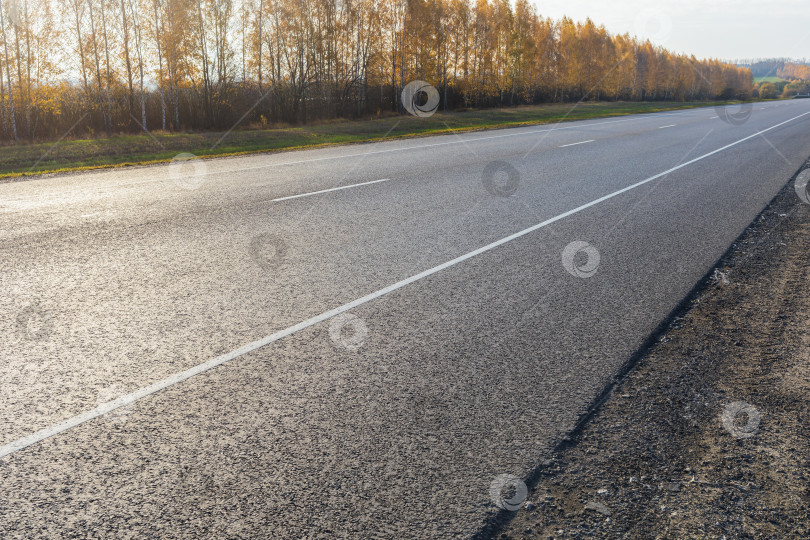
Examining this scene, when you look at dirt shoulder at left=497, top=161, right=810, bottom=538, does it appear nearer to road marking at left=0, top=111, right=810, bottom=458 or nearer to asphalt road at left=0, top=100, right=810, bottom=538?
asphalt road at left=0, top=100, right=810, bottom=538

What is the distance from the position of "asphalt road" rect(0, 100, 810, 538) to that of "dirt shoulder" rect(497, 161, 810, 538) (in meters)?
0.20

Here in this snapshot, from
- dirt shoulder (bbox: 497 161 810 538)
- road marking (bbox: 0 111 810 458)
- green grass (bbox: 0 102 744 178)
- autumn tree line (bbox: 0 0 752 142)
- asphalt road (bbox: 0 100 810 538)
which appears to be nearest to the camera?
dirt shoulder (bbox: 497 161 810 538)

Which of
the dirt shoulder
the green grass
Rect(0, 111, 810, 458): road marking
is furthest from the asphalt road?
the green grass

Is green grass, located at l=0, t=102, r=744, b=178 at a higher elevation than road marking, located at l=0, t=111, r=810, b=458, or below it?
higher

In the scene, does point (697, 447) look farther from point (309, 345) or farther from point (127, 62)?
point (127, 62)

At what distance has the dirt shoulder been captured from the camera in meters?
2.48

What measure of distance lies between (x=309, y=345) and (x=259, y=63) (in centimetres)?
3963

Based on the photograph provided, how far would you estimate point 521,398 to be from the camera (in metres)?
3.43

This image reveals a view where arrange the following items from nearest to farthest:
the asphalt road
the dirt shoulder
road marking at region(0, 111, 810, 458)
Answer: the dirt shoulder
the asphalt road
road marking at region(0, 111, 810, 458)

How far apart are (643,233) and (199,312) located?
18.3ft

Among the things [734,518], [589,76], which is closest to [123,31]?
[734,518]

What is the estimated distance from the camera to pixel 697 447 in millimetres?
3000

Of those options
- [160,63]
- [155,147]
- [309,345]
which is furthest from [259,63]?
[309,345]

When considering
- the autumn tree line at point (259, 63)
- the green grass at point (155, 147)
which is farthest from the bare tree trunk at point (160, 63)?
the green grass at point (155, 147)
